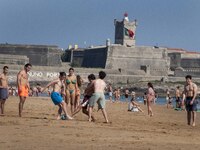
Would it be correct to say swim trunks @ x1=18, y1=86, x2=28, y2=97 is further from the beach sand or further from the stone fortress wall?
the stone fortress wall

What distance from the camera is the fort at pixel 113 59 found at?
86500 millimetres

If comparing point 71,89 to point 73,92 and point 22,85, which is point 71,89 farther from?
point 22,85

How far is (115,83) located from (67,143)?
3091 inches

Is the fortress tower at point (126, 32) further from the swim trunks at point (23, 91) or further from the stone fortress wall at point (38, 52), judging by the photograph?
the swim trunks at point (23, 91)

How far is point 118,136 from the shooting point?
10.9m

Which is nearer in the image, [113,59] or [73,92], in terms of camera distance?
[73,92]

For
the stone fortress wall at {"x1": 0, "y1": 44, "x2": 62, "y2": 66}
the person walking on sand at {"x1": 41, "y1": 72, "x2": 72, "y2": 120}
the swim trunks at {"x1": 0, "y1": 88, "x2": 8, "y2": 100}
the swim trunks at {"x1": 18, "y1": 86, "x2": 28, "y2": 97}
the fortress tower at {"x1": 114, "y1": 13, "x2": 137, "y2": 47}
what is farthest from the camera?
the fortress tower at {"x1": 114, "y1": 13, "x2": 137, "y2": 47}

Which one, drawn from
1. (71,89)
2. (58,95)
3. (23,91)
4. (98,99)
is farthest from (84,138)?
(71,89)

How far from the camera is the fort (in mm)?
86500

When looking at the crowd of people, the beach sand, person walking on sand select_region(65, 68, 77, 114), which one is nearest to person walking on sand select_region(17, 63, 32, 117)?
the crowd of people

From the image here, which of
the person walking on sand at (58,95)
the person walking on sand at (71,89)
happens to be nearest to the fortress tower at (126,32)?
the person walking on sand at (71,89)

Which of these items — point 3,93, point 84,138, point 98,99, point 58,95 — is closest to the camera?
point 84,138

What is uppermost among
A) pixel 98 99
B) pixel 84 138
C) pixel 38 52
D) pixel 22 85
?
pixel 38 52

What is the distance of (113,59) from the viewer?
9781 centimetres
